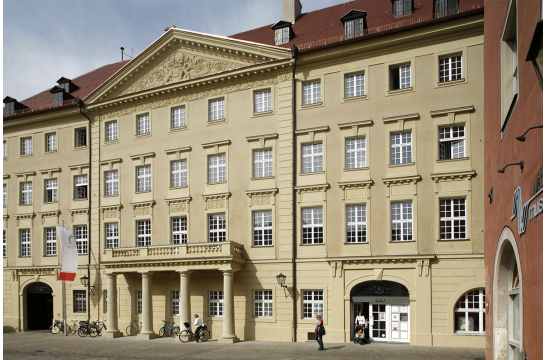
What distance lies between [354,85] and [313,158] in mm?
4248

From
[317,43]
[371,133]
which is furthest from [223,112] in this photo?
[371,133]

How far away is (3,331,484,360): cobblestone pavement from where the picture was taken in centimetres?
2233

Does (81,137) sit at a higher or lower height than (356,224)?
higher

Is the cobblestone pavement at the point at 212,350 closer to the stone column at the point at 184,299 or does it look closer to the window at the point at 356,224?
the stone column at the point at 184,299

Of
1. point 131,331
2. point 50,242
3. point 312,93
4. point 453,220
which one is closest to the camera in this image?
point 453,220

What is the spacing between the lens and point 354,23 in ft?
95.7

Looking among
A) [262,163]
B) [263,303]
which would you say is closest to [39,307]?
[263,303]

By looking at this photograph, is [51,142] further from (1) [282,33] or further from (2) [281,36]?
(1) [282,33]

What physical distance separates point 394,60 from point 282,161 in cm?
757

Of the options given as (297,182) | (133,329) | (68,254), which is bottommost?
(133,329)

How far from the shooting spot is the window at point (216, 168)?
102 feet

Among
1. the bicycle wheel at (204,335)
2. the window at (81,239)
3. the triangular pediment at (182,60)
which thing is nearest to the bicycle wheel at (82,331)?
the window at (81,239)

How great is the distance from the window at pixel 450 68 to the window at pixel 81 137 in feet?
76.2

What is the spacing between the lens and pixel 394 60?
2705cm
